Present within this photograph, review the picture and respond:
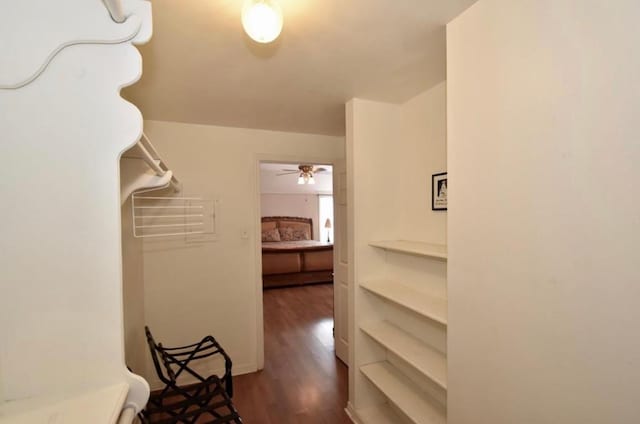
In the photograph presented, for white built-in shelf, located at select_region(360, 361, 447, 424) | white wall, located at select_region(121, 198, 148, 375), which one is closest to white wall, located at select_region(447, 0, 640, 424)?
white built-in shelf, located at select_region(360, 361, 447, 424)

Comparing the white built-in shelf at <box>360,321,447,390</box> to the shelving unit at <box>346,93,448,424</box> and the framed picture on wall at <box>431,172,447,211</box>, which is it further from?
the framed picture on wall at <box>431,172,447,211</box>

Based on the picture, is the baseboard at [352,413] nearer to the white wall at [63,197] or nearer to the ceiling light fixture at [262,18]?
the white wall at [63,197]

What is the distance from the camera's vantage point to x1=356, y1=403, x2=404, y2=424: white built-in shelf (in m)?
1.97

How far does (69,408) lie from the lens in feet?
2.27

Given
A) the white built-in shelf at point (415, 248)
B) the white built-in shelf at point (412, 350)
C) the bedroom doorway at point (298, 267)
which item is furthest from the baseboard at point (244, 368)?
the white built-in shelf at point (415, 248)

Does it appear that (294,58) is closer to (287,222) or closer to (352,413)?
(352,413)

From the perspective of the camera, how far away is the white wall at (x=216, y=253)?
8.09 feet

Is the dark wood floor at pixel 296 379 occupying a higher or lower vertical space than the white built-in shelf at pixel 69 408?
lower

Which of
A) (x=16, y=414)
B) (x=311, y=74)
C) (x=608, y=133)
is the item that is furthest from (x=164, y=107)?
(x=608, y=133)

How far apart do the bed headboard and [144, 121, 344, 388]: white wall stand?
484 centimetres

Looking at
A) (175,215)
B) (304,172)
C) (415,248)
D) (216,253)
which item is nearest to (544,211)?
(415,248)

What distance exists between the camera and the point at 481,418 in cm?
113

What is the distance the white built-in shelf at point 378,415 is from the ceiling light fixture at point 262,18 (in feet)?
7.63

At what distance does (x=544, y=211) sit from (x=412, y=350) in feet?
3.96
